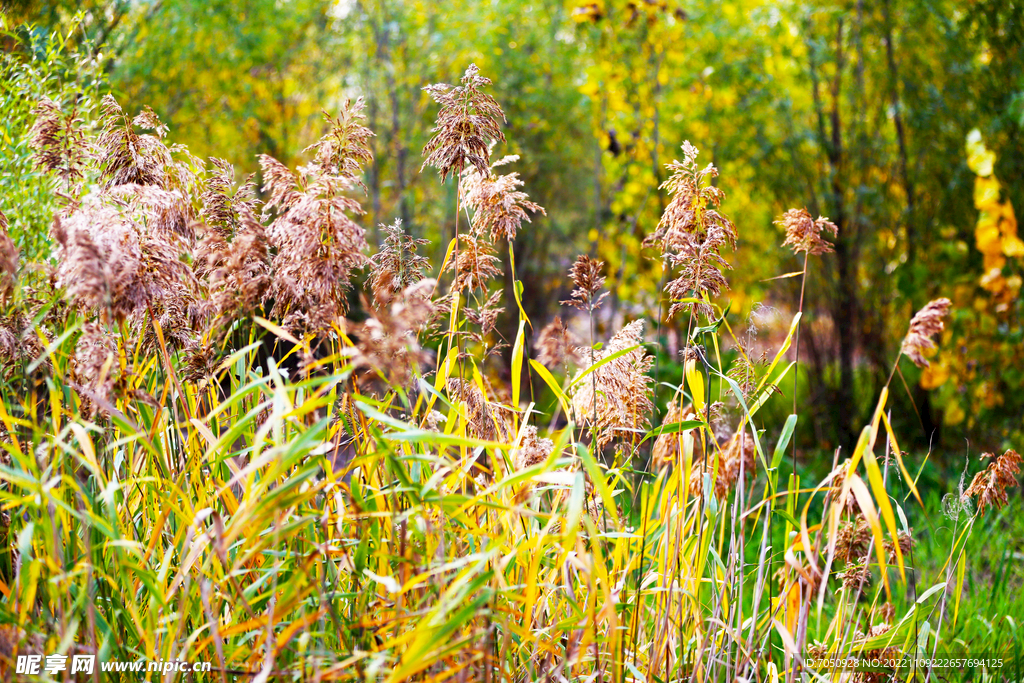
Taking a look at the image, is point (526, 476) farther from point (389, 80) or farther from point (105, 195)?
point (389, 80)

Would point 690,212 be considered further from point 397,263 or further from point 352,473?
point 352,473

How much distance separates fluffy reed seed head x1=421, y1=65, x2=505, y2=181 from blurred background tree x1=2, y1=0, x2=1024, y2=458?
2134 millimetres

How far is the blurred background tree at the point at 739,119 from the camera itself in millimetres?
3816

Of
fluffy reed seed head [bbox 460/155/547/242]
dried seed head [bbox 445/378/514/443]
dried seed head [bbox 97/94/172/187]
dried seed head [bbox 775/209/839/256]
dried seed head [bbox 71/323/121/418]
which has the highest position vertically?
dried seed head [bbox 97/94/172/187]

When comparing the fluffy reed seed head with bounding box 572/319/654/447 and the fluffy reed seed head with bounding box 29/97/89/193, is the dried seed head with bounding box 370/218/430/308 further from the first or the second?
the fluffy reed seed head with bounding box 29/97/89/193

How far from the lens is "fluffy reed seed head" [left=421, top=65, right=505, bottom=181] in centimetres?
142

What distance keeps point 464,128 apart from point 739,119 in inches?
151

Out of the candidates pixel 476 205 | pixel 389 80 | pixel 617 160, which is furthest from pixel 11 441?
pixel 389 80

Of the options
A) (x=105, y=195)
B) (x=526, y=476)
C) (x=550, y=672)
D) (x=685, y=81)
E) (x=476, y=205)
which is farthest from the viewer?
(x=685, y=81)

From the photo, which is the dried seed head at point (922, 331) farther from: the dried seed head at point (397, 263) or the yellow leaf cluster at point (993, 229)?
the yellow leaf cluster at point (993, 229)

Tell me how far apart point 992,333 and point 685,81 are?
2.33 m

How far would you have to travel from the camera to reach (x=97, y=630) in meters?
1.18

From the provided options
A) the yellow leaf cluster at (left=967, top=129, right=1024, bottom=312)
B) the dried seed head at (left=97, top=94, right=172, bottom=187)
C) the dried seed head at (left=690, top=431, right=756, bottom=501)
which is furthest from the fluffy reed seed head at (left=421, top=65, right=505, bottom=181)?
the yellow leaf cluster at (left=967, top=129, right=1024, bottom=312)

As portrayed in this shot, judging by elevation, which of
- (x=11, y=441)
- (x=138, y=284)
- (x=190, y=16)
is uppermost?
(x=190, y=16)
